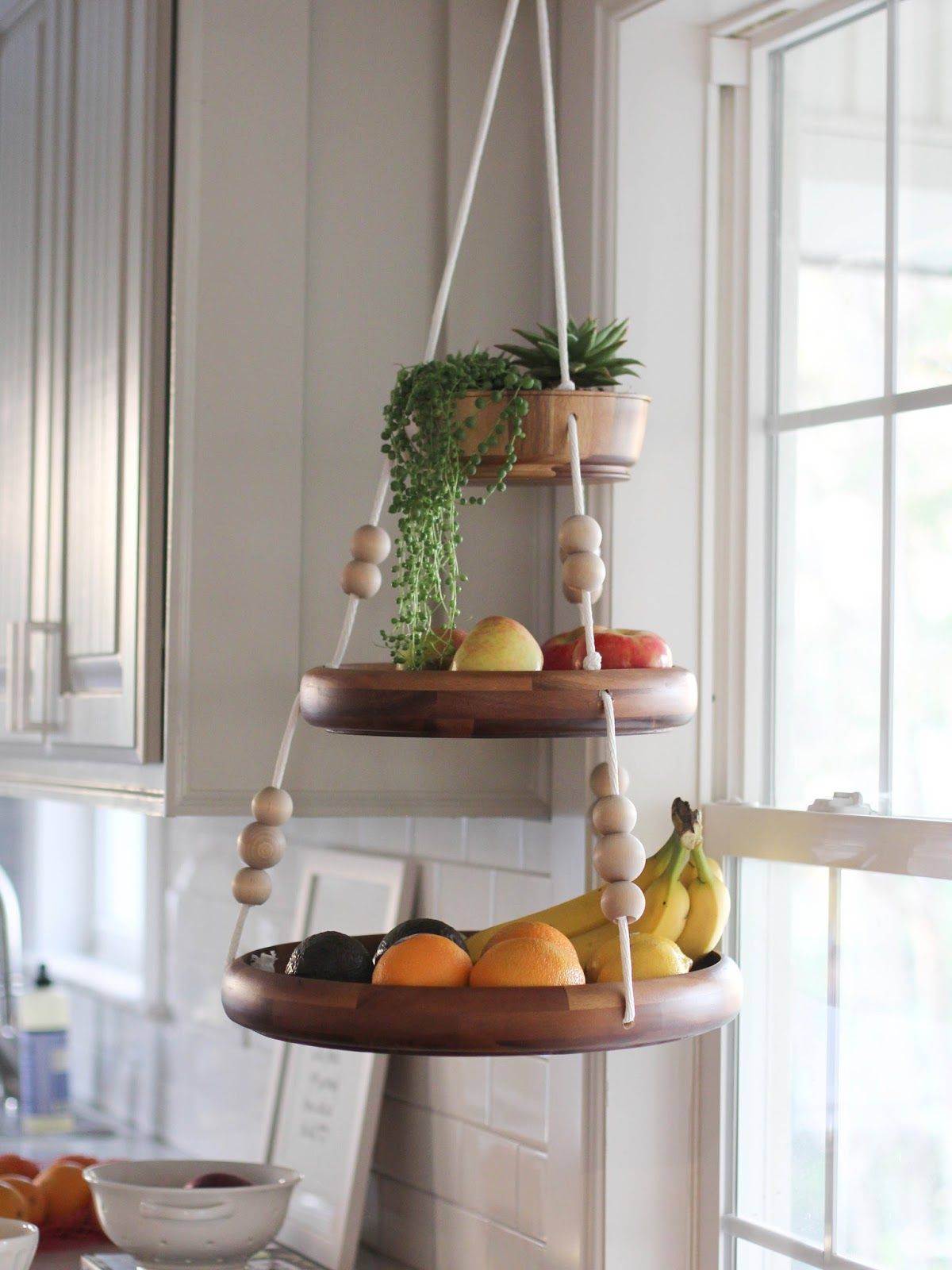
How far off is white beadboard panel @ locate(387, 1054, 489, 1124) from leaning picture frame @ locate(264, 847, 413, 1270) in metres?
0.04

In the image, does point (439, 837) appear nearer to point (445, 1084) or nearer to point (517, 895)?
point (517, 895)

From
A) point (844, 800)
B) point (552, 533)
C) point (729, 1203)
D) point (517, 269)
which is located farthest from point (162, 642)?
point (729, 1203)

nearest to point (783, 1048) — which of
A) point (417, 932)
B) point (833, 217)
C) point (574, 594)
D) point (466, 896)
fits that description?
point (466, 896)

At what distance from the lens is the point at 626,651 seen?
119 centimetres

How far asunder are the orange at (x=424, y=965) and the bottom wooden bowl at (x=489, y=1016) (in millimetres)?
22

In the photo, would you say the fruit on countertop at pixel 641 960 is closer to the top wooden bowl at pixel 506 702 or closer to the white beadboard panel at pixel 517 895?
the top wooden bowl at pixel 506 702

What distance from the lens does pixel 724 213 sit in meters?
1.64

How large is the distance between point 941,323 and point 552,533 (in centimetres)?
47

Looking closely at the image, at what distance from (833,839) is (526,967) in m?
0.48

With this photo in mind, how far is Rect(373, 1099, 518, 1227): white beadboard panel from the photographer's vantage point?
68.3 inches

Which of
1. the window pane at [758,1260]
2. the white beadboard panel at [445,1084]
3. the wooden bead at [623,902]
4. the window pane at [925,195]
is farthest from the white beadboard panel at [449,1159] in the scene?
the window pane at [925,195]

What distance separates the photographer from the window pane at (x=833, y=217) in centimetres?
148

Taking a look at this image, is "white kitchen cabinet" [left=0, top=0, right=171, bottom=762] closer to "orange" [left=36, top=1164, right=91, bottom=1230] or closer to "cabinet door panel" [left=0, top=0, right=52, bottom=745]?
"cabinet door panel" [left=0, top=0, right=52, bottom=745]

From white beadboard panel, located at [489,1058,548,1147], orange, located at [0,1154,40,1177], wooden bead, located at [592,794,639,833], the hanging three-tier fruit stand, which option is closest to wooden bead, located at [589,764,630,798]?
the hanging three-tier fruit stand
